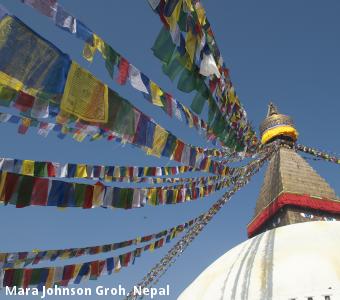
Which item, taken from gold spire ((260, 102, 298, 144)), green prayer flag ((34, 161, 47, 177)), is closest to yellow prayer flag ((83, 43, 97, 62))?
green prayer flag ((34, 161, 47, 177))

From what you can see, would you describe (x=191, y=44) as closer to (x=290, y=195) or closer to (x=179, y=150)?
(x=179, y=150)

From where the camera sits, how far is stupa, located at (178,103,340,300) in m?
7.97

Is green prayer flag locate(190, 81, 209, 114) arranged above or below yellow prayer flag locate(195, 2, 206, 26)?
below

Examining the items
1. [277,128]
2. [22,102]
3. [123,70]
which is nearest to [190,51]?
[123,70]

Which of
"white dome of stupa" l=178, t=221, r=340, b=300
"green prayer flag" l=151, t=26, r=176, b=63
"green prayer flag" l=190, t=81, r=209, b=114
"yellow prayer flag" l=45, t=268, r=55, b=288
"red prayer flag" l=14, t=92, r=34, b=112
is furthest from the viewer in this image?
"white dome of stupa" l=178, t=221, r=340, b=300

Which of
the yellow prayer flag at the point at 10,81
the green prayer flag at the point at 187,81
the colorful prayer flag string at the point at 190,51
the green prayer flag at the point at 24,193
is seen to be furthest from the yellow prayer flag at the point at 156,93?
the green prayer flag at the point at 24,193

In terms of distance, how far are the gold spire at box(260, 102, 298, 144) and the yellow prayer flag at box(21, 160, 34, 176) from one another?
17.4m

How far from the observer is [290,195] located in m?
17.1

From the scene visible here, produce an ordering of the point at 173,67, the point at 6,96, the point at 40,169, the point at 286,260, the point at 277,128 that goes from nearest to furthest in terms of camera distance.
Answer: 1. the point at 6,96
2. the point at 173,67
3. the point at 40,169
4. the point at 286,260
5. the point at 277,128

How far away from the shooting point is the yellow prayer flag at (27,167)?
20.3 feet

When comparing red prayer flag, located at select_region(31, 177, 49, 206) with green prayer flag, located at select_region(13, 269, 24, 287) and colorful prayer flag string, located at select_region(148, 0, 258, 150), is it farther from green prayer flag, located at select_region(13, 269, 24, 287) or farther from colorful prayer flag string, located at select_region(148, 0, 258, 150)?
green prayer flag, located at select_region(13, 269, 24, 287)

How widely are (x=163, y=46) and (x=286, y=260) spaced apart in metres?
6.54

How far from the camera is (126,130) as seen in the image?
4348mm

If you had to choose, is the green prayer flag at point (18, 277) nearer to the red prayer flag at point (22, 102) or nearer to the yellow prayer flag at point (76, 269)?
the yellow prayer flag at point (76, 269)
